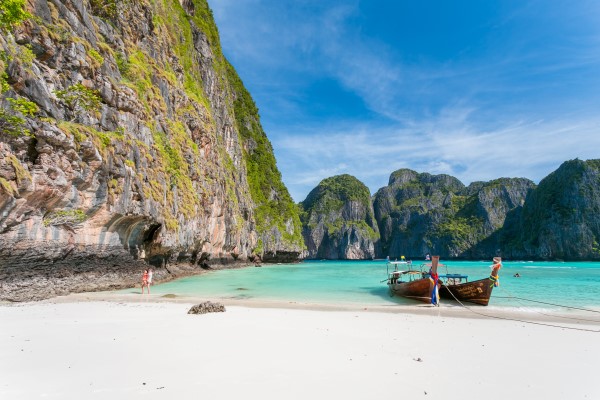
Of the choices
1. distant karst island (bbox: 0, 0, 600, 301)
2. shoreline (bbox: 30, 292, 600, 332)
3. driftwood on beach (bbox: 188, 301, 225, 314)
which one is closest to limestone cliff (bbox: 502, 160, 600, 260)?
Result: distant karst island (bbox: 0, 0, 600, 301)

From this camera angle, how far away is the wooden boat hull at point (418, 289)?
14.4m

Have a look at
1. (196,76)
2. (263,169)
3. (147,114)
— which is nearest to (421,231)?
(263,169)

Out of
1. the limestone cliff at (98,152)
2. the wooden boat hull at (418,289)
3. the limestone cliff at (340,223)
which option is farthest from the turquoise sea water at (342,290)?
the limestone cliff at (340,223)

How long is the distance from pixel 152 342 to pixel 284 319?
426cm

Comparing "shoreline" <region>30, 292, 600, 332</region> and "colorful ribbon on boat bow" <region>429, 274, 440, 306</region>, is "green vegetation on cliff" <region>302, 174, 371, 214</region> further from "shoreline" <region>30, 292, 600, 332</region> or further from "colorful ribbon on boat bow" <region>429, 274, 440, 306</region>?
"shoreline" <region>30, 292, 600, 332</region>

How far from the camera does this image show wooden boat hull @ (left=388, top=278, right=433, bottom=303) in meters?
14.4

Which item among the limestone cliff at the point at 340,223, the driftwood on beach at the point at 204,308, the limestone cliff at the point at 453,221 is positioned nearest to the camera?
the driftwood on beach at the point at 204,308

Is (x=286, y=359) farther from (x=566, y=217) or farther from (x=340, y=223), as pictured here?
(x=340, y=223)

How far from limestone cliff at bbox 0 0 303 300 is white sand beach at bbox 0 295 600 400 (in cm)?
529

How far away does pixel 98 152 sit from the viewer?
50.8 ft

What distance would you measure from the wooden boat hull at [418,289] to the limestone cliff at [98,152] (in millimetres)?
15857

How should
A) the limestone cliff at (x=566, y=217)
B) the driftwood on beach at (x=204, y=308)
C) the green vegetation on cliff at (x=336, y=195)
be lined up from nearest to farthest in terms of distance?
the driftwood on beach at (x=204, y=308) → the limestone cliff at (x=566, y=217) → the green vegetation on cliff at (x=336, y=195)

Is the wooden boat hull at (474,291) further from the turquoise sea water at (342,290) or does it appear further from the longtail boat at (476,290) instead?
the turquoise sea water at (342,290)

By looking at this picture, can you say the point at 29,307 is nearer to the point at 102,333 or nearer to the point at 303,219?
the point at 102,333
